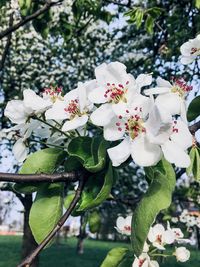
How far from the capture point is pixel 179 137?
3.64 feet

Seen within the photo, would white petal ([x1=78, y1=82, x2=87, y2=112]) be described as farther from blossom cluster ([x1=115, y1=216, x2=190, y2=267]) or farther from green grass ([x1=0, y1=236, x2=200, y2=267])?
green grass ([x1=0, y1=236, x2=200, y2=267])

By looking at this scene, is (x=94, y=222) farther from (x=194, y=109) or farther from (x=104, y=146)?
(x=104, y=146)

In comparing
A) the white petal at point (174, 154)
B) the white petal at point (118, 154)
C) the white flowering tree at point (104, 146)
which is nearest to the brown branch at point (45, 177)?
the white flowering tree at point (104, 146)

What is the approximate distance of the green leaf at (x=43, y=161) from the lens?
1237mm

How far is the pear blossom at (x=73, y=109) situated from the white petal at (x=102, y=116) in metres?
0.08

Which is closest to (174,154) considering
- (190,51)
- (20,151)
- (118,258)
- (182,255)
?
(20,151)

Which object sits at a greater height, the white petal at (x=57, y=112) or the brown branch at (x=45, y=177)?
the white petal at (x=57, y=112)

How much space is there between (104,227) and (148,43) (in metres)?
26.2

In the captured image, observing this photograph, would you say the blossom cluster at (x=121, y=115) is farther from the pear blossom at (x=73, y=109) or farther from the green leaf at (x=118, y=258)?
the green leaf at (x=118, y=258)

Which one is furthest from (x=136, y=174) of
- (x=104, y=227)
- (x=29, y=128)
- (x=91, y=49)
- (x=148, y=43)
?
(x=104, y=227)

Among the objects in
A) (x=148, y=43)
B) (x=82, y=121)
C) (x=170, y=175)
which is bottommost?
Answer: (x=170, y=175)

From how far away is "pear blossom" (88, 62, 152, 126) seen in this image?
1.15 metres

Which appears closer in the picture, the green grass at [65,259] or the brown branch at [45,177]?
the brown branch at [45,177]

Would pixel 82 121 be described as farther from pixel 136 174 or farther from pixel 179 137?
pixel 136 174
